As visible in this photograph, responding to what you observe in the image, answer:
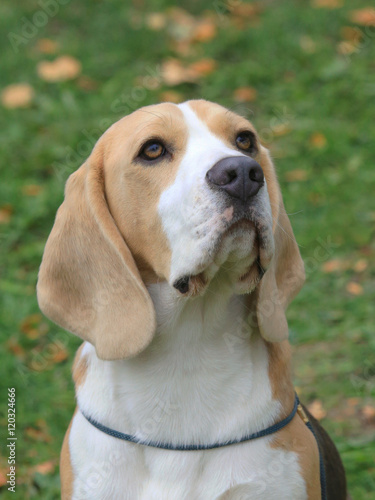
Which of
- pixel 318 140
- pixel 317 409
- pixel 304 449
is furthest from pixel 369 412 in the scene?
pixel 318 140

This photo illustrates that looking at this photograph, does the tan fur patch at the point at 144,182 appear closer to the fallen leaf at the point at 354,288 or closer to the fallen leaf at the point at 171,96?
the fallen leaf at the point at 354,288

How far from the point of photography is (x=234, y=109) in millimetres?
7641

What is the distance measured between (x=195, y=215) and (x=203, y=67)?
232 inches

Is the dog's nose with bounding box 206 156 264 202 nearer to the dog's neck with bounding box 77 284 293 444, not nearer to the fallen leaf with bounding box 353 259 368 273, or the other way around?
the dog's neck with bounding box 77 284 293 444

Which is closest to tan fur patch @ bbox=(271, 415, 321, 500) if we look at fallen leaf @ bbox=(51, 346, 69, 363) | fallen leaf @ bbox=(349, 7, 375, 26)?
fallen leaf @ bbox=(51, 346, 69, 363)

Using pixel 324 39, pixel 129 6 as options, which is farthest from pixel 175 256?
pixel 129 6

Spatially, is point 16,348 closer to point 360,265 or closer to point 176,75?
point 360,265

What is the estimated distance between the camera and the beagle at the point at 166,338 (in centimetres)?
302

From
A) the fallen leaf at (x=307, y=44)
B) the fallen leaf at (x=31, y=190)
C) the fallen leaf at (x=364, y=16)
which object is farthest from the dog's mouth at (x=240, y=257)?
the fallen leaf at (x=364, y=16)

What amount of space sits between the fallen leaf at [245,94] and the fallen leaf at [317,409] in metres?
3.97

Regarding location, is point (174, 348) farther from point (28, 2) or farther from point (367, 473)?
point (28, 2)

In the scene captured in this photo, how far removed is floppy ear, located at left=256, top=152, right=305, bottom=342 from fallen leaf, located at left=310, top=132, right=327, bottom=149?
4.00 metres

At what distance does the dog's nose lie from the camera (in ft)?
8.95

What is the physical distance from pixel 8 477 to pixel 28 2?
22.2 ft
